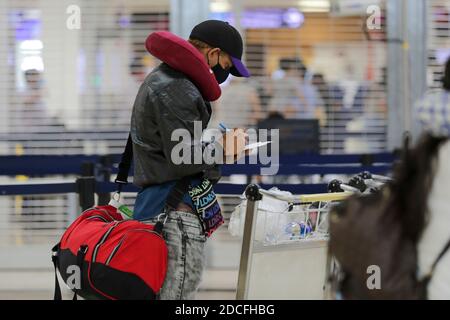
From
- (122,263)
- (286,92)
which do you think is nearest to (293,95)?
(286,92)

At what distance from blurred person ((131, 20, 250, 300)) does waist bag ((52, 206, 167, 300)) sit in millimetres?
84

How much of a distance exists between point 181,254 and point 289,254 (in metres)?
0.74

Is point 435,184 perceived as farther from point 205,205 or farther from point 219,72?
point 219,72

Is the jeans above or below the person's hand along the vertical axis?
below

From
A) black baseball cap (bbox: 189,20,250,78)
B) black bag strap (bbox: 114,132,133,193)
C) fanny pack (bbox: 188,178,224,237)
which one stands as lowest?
fanny pack (bbox: 188,178,224,237)

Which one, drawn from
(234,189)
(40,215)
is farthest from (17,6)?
(234,189)

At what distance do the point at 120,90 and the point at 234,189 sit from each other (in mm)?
3893

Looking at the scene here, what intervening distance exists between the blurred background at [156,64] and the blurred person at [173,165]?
5.90 metres

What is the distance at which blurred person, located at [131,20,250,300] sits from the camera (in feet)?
12.2

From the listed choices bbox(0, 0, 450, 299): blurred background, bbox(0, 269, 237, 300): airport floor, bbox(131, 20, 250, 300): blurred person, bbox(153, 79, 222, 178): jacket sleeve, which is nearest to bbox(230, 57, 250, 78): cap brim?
bbox(131, 20, 250, 300): blurred person

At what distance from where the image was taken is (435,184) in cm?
282

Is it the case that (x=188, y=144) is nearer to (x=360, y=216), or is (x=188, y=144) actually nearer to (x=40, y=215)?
(x=360, y=216)

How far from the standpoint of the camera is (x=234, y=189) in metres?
6.48

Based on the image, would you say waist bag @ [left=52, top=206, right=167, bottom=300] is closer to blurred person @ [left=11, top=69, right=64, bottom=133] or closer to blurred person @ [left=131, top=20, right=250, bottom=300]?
blurred person @ [left=131, top=20, right=250, bottom=300]
